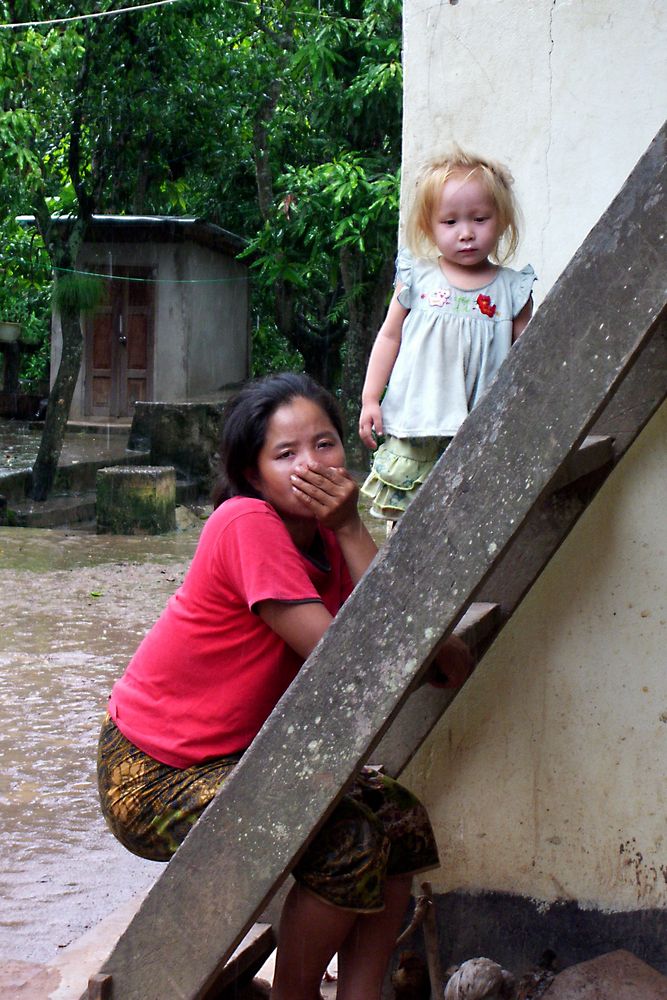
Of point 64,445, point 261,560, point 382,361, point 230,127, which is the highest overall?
point 230,127

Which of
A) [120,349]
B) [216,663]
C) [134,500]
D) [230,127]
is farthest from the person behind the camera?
[120,349]

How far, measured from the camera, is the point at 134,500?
10.7m

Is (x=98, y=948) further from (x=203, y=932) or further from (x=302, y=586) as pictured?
(x=302, y=586)

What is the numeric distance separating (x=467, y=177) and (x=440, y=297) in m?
0.26

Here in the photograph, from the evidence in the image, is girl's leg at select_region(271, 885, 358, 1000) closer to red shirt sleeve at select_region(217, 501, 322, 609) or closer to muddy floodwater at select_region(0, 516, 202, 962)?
red shirt sleeve at select_region(217, 501, 322, 609)

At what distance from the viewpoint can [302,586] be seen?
77.8 inches

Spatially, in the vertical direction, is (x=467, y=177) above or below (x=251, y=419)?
above

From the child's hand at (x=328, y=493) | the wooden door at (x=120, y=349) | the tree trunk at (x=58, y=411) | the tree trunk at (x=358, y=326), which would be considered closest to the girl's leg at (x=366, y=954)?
the child's hand at (x=328, y=493)

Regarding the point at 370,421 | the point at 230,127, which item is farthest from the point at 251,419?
the point at 230,127

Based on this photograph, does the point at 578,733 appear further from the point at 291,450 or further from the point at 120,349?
the point at 120,349

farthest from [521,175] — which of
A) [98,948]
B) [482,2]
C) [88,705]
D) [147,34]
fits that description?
[147,34]

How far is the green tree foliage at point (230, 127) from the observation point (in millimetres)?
11672

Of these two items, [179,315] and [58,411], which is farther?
[179,315]

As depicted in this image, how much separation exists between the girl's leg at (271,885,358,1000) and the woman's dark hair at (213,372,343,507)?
0.77 m
